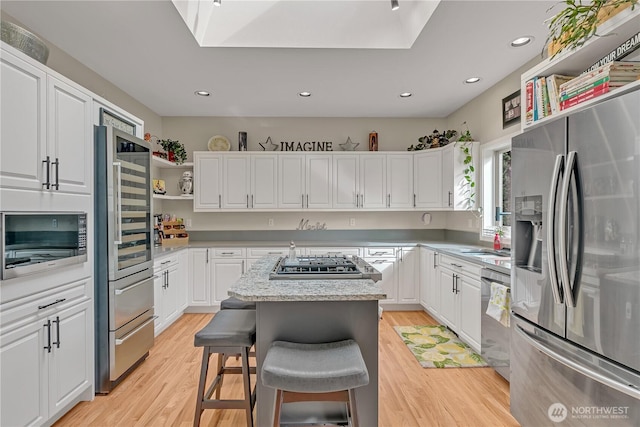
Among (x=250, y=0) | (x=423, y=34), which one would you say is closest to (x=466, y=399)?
(x=423, y=34)

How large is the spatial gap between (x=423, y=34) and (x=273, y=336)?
8.02ft

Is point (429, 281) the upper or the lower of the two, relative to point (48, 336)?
lower

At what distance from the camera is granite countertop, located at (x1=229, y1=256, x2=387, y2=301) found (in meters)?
1.57

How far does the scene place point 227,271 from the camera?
425 centimetres

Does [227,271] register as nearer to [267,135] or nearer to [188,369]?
[188,369]

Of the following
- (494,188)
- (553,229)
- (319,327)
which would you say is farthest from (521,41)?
(319,327)

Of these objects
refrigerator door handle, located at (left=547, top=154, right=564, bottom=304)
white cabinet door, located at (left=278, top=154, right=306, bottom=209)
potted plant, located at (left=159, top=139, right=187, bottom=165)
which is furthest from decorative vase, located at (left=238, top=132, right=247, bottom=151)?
refrigerator door handle, located at (left=547, top=154, right=564, bottom=304)

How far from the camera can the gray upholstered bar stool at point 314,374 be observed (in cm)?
131

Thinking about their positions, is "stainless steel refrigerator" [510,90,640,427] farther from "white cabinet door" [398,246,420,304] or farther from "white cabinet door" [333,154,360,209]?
"white cabinet door" [333,154,360,209]

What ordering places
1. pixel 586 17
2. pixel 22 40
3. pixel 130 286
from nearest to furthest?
pixel 586 17 < pixel 22 40 < pixel 130 286

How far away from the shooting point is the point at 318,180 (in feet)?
14.9

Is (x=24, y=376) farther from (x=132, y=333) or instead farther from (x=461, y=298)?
(x=461, y=298)

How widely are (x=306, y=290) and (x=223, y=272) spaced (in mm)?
2902

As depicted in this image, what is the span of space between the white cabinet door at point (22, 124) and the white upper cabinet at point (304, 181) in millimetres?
2837
